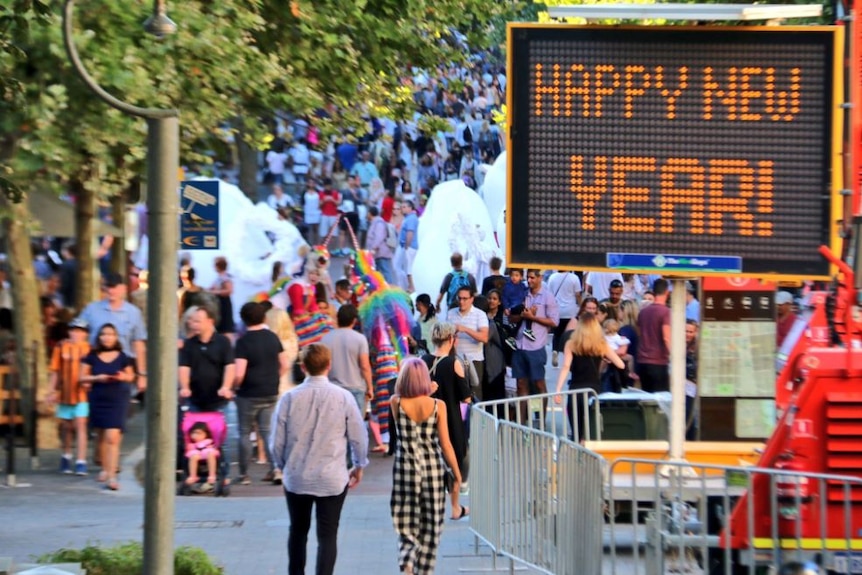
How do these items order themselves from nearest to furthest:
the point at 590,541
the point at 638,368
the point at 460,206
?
the point at 590,541 < the point at 638,368 < the point at 460,206

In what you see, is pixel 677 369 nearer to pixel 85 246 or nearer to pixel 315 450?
pixel 315 450

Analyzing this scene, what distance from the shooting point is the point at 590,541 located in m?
8.40

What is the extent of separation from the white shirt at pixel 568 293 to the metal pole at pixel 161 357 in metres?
14.3

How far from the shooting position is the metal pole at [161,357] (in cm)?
768

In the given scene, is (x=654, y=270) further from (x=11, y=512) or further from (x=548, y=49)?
(x=11, y=512)

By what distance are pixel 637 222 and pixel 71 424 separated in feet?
Result: 26.0

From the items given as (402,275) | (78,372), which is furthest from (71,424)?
(402,275)

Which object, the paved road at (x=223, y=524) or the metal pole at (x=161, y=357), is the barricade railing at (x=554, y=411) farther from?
the metal pole at (x=161, y=357)

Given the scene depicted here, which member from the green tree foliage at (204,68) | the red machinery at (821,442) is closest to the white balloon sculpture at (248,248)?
the green tree foliage at (204,68)

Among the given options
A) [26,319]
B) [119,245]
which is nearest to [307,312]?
[26,319]

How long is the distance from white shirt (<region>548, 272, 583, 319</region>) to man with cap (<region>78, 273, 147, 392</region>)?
750cm

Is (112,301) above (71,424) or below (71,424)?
above

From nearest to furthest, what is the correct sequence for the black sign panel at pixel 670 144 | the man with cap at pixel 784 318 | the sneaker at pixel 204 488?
the black sign panel at pixel 670 144
the sneaker at pixel 204 488
the man with cap at pixel 784 318

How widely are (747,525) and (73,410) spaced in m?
8.62
